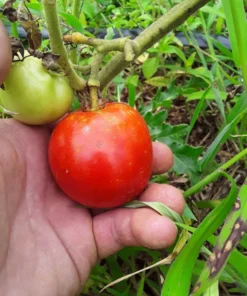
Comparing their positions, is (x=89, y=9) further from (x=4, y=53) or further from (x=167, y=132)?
(x=4, y=53)

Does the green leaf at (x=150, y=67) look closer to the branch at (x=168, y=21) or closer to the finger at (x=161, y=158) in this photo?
the finger at (x=161, y=158)

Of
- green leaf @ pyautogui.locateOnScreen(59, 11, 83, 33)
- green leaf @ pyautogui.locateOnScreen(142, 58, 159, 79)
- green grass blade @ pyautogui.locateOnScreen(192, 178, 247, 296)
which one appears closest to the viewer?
green grass blade @ pyautogui.locateOnScreen(192, 178, 247, 296)

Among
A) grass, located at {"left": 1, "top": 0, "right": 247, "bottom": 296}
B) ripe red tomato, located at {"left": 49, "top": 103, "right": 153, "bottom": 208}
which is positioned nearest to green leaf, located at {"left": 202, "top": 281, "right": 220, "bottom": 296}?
grass, located at {"left": 1, "top": 0, "right": 247, "bottom": 296}

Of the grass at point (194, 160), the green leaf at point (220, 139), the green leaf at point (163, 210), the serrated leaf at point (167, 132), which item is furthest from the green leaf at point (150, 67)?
the green leaf at point (163, 210)

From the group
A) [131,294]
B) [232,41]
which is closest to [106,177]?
[232,41]

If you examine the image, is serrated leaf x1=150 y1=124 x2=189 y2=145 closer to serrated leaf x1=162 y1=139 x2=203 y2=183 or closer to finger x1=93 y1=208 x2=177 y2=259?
serrated leaf x1=162 y1=139 x2=203 y2=183

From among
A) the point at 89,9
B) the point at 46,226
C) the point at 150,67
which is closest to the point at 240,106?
the point at 150,67

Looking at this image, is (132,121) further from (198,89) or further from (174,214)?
(198,89)
